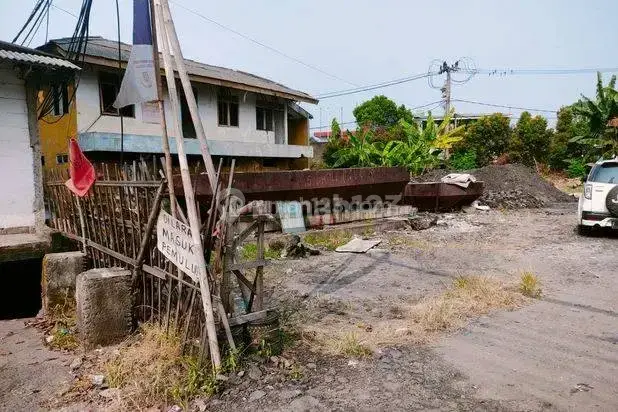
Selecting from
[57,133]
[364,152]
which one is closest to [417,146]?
[364,152]

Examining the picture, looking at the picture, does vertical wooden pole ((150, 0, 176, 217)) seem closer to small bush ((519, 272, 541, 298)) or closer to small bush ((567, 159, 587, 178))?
small bush ((519, 272, 541, 298))

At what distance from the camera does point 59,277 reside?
200 inches

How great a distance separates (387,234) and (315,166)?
15.4m

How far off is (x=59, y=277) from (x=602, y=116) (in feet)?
75.2

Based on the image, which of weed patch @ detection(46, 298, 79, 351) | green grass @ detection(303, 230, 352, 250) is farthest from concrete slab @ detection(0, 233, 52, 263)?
green grass @ detection(303, 230, 352, 250)

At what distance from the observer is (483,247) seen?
8344 millimetres

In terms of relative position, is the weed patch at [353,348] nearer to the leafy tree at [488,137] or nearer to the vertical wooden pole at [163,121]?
the vertical wooden pole at [163,121]

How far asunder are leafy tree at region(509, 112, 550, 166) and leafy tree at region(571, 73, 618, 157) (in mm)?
3911

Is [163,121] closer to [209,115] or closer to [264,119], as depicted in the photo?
[209,115]

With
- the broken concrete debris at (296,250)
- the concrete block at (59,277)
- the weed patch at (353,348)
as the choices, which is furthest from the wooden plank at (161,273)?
the broken concrete debris at (296,250)

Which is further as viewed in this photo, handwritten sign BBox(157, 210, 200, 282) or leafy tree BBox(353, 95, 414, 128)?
leafy tree BBox(353, 95, 414, 128)

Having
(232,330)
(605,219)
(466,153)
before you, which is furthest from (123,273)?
(466,153)

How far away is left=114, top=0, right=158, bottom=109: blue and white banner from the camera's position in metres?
Answer: 3.47

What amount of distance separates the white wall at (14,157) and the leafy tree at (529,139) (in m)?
24.2
